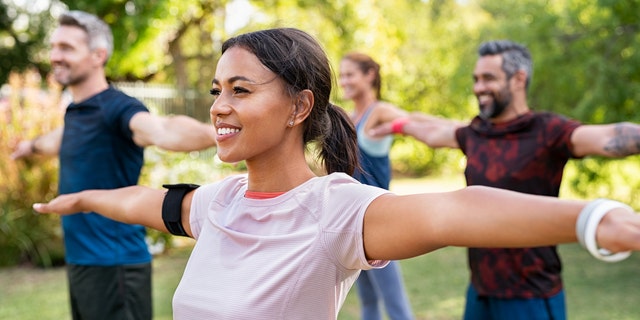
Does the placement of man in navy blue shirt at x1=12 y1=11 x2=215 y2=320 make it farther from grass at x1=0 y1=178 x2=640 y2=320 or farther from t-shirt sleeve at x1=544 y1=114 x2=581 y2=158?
grass at x1=0 y1=178 x2=640 y2=320

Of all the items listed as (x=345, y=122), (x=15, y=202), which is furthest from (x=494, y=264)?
(x=15, y=202)

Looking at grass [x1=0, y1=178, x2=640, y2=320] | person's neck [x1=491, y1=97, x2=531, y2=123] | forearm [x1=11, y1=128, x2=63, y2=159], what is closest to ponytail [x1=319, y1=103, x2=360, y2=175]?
person's neck [x1=491, y1=97, x2=531, y2=123]

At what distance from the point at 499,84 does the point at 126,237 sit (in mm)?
2267

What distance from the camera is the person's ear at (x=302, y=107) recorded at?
2025 mm

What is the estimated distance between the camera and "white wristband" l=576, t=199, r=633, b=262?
4.49ft

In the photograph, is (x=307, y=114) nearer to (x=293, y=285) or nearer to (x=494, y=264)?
(x=293, y=285)

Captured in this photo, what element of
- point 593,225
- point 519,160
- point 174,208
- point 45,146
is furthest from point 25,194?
point 593,225

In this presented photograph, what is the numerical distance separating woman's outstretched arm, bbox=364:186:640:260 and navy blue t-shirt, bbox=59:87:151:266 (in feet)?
7.94

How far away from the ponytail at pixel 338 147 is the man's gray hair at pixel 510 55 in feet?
7.53

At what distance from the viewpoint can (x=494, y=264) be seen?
12.5ft

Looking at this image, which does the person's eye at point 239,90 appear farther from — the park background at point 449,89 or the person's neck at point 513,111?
the person's neck at point 513,111

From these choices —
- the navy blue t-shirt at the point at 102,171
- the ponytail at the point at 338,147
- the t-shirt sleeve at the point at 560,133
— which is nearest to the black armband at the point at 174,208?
the ponytail at the point at 338,147

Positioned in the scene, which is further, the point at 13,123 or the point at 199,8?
the point at 199,8

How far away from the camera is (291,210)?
1922mm
